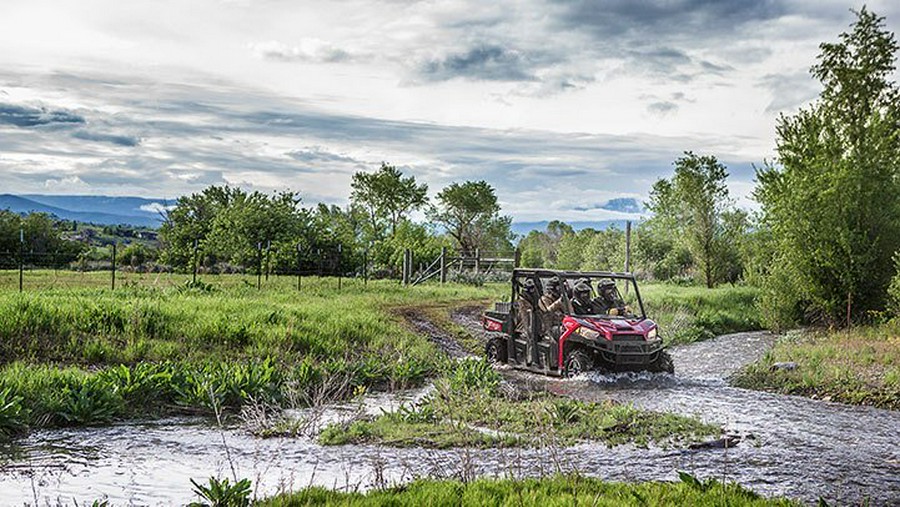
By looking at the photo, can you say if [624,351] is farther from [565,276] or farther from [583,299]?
[565,276]

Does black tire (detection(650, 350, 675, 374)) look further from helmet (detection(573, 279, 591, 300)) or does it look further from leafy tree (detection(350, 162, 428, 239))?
leafy tree (detection(350, 162, 428, 239))

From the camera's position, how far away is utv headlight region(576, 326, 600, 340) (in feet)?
50.8

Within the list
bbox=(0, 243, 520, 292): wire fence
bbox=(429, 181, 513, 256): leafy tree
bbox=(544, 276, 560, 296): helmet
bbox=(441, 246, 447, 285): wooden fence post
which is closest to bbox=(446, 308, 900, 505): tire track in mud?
bbox=(544, 276, 560, 296): helmet

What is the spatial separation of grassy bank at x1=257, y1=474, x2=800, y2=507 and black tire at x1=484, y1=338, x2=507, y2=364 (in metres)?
9.84

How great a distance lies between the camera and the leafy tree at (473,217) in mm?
71438

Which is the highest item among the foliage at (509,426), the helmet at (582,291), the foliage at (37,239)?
the foliage at (37,239)

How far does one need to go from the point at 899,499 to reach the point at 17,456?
9905 mm

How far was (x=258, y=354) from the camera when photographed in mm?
16875

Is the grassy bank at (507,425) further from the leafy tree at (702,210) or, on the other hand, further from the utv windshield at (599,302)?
the leafy tree at (702,210)

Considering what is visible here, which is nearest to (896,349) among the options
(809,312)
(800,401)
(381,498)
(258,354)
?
(800,401)

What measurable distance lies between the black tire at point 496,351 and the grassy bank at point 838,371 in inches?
192

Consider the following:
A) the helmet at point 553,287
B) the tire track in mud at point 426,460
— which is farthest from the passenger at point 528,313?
the tire track in mud at point 426,460

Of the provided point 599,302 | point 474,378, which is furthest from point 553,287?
point 474,378

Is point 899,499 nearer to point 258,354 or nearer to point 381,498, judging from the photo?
point 381,498
